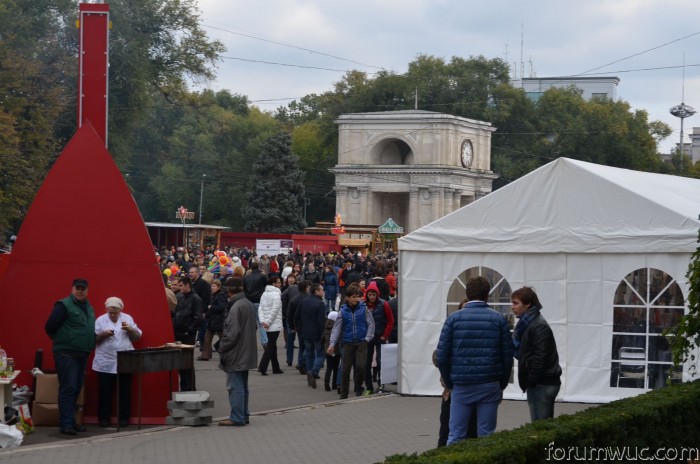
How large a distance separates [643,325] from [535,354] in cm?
600

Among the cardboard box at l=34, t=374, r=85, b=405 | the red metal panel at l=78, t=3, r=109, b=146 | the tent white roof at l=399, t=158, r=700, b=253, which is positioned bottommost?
the cardboard box at l=34, t=374, r=85, b=405

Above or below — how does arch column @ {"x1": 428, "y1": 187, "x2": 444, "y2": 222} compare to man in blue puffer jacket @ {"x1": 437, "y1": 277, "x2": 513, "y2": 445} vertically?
above

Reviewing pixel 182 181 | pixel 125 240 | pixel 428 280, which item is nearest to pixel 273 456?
pixel 125 240

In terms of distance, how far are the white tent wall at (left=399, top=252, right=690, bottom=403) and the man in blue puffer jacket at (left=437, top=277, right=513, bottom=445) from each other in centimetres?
629

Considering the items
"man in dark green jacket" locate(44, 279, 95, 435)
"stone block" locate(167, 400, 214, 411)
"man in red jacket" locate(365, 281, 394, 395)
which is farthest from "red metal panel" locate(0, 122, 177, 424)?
"man in red jacket" locate(365, 281, 394, 395)

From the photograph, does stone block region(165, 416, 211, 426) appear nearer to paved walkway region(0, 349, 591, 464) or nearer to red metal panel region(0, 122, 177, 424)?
paved walkway region(0, 349, 591, 464)

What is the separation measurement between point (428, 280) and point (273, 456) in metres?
6.01

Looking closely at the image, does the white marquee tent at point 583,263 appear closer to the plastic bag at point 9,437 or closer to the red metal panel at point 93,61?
the red metal panel at point 93,61

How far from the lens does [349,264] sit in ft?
115

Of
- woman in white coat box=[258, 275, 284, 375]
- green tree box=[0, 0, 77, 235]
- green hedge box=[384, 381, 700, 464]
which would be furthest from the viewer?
green tree box=[0, 0, 77, 235]

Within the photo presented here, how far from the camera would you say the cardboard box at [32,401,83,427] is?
14750mm

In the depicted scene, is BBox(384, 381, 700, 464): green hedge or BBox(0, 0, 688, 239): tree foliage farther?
BBox(0, 0, 688, 239): tree foliage

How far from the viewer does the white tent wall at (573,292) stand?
17.0m

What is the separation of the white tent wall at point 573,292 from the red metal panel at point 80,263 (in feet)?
14.9
